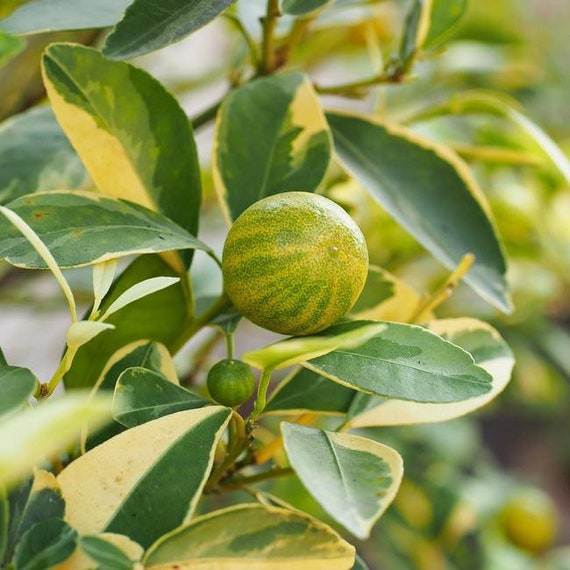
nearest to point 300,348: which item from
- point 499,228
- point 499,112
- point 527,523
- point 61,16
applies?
point 61,16

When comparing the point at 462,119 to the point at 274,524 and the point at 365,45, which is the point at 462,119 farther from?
the point at 274,524

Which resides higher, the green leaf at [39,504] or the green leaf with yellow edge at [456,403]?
the green leaf at [39,504]

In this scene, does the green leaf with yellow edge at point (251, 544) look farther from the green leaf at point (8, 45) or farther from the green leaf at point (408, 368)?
the green leaf at point (8, 45)

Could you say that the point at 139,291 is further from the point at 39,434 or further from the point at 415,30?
the point at 415,30

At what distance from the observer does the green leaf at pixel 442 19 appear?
1.75 ft

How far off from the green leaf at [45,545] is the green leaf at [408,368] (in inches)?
4.3

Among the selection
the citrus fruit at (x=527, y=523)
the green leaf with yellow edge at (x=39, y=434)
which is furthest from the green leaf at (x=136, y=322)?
the citrus fruit at (x=527, y=523)

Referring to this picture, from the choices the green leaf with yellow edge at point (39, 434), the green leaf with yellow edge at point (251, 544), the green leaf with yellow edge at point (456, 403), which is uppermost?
the green leaf with yellow edge at point (39, 434)

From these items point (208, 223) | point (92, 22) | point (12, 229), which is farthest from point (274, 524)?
point (208, 223)

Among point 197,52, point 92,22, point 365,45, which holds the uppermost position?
point 92,22

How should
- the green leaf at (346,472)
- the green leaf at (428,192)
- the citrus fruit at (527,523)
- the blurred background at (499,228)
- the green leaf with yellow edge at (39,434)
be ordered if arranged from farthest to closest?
1. the citrus fruit at (527,523)
2. the blurred background at (499,228)
3. the green leaf at (428,192)
4. the green leaf at (346,472)
5. the green leaf with yellow edge at (39,434)

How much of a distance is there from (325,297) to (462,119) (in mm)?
861

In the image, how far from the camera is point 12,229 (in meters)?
0.36

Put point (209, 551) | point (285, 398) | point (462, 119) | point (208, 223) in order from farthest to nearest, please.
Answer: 1. point (462, 119)
2. point (208, 223)
3. point (285, 398)
4. point (209, 551)
